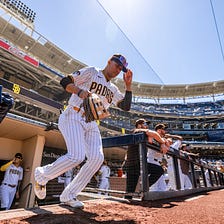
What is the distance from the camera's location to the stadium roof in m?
16.6

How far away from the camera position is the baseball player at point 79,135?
1.53 meters

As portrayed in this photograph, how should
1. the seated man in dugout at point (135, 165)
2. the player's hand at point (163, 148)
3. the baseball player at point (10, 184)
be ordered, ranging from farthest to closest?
the baseball player at point (10, 184) → the player's hand at point (163, 148) → the seated man in dugout at point (135, 165)

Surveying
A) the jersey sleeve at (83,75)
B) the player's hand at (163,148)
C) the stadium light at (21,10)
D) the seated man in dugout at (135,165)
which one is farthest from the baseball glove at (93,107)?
the stadium light at (21,10)

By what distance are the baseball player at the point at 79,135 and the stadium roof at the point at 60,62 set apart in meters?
14.6

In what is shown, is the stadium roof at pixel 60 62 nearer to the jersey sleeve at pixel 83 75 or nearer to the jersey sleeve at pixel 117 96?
the jersey sleeve at pixel 117 96

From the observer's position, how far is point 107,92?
1.96 m

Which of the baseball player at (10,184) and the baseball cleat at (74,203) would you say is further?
the baseball player at (10,184)

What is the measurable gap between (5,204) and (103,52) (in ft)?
21.7

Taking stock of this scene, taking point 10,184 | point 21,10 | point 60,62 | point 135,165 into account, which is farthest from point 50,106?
point 21,10

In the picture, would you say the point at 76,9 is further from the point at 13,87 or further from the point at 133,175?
the point at 133,175

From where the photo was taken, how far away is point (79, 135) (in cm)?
161

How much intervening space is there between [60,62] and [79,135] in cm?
2016

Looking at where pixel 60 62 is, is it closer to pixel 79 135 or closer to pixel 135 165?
pixel 135 165

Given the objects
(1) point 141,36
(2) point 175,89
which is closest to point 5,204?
(1) point 141,36
